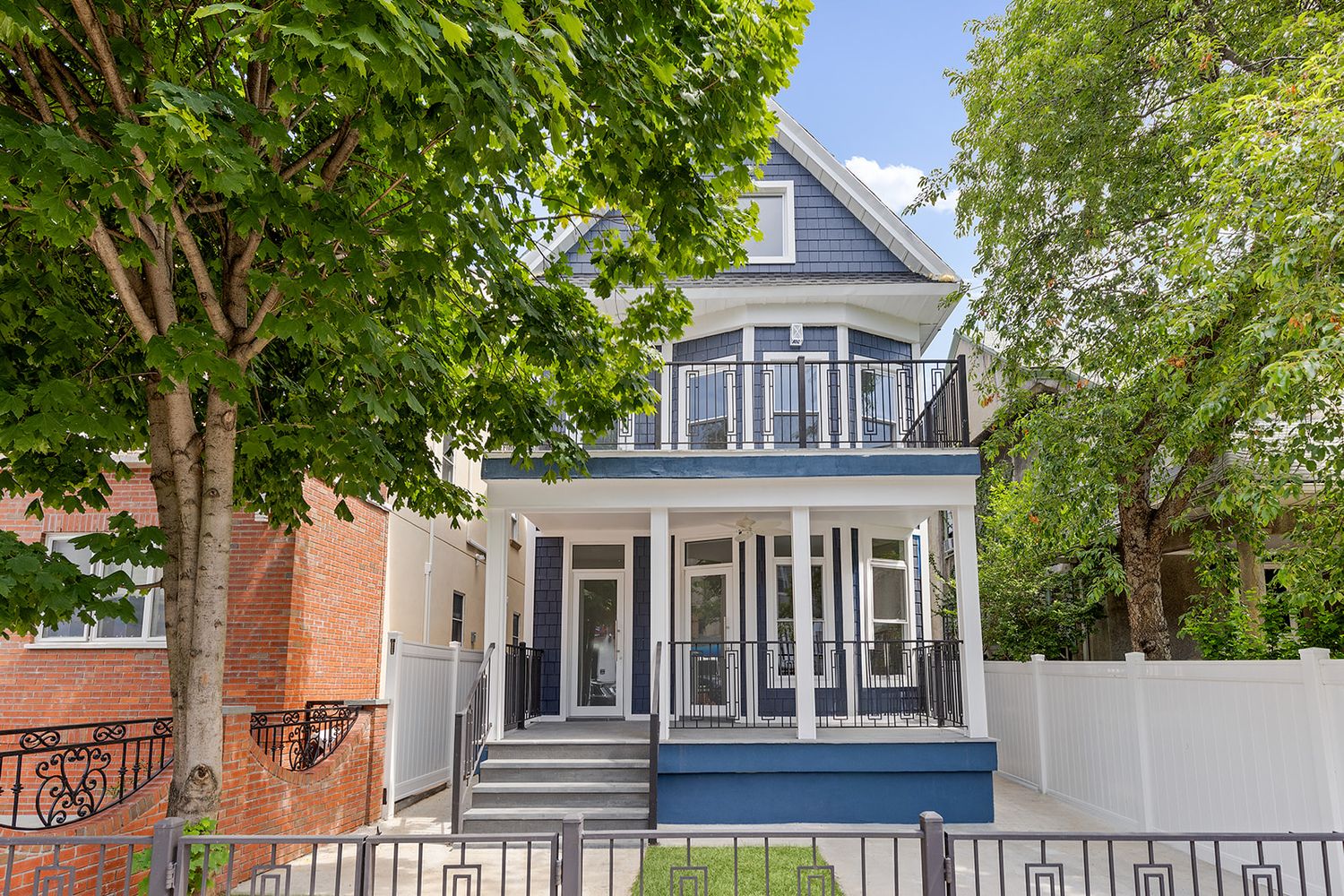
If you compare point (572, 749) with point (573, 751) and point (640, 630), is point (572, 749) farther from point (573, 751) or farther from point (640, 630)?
point (640, 630)

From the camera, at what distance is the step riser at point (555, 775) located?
419 inches

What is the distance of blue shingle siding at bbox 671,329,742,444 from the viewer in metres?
13.5

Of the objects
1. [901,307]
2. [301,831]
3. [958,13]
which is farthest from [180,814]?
[958,13]

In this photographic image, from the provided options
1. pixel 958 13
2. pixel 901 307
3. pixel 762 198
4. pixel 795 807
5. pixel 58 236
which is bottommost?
pixel 795 807

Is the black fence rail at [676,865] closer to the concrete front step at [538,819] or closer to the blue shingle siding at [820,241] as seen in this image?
the concrete front step at [538,819]

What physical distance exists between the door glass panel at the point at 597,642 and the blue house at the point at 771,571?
30 mm

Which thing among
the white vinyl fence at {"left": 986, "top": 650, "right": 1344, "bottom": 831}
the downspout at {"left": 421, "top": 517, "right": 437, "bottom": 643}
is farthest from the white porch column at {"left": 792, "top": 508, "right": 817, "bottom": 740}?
the downspout at {"left": 421, "top": 517, "right": 437, "bottom": 643}

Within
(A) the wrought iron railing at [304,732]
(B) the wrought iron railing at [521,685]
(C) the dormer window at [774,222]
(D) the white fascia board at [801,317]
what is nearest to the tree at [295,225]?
(A) the wrought iron railing at [304,732]

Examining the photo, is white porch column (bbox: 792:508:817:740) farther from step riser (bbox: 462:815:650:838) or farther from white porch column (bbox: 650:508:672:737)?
step riser (bbox: 462:815:650:838)

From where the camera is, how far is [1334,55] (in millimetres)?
6656

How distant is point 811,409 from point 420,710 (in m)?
6.54

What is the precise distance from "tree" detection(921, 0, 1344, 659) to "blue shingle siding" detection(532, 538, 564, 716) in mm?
7049

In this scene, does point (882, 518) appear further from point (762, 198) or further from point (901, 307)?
point (762, 198)

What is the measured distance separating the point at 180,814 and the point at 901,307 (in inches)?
460
